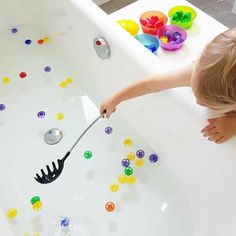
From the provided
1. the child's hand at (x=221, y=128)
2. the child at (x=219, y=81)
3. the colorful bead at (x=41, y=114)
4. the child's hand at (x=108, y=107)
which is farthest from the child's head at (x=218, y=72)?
the colorful bead at (x=41, y=114)

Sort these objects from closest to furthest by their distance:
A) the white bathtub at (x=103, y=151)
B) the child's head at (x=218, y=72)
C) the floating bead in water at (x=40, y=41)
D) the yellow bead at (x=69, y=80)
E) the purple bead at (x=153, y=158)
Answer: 1. the child's head at (x=218, y=72)
2. the white bathtub at (x=103, y=151)
3. the purple bead at (x=153, y=158)
4. the yellow bead at (x=69, y=80)
5. the floating bead in water at (x=40, y=41)

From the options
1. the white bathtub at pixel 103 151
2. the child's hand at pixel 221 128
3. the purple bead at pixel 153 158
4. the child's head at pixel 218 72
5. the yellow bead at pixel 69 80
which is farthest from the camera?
the yellow bead at pixel 69 80

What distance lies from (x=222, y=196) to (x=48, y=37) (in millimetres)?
1063

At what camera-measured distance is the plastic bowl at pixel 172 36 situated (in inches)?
43.9

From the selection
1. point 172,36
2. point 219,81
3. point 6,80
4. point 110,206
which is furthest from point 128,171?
point 6,80

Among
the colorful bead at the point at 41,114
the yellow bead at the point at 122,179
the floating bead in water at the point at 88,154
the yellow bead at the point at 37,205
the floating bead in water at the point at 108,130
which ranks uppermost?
the colorful bead at the point at 41,114

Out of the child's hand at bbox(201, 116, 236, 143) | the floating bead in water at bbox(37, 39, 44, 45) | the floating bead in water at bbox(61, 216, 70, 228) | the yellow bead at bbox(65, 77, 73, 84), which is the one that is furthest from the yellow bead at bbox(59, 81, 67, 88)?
the child's hand at bbox(201, 116, 236, 143)

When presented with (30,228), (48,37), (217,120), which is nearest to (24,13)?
(48,37)

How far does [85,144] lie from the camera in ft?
4.01

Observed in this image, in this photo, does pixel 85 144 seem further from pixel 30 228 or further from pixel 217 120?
pixel 217 120

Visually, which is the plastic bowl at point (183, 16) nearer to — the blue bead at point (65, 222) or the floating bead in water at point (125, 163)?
the floating bead in water at point (125, 163)

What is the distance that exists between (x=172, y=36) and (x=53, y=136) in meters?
0.56

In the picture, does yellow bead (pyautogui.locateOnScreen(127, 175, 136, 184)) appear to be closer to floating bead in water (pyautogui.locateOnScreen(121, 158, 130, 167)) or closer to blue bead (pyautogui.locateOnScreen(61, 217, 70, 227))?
floating bead in water (pyautogui.locateOnScreen(121, 158, 130, 167))

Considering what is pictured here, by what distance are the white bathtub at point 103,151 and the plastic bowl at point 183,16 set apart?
10.0 inches
